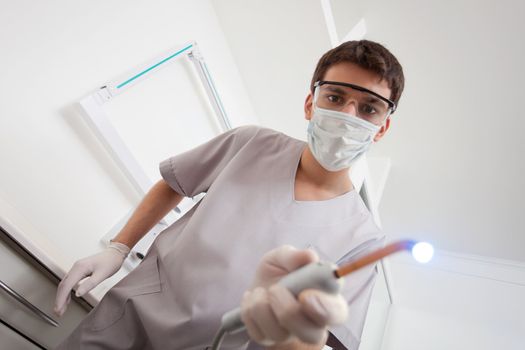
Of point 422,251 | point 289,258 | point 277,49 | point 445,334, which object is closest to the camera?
point 422,251

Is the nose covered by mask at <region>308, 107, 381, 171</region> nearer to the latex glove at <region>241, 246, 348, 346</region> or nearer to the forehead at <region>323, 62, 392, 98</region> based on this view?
the forehead at <region>323, 62, 392, 98</region>

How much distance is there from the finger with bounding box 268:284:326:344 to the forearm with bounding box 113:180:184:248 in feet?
2.07

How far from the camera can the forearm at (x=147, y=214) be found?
850 mm

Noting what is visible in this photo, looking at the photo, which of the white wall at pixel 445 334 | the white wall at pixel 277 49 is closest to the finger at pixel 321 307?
the white wall at pixel 277 49

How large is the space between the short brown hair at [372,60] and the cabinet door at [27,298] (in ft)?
3.09

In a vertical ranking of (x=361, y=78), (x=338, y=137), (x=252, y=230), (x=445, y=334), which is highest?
(x=361, y=78)

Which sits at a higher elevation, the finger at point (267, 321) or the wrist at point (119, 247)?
the finger at point (267, 321)

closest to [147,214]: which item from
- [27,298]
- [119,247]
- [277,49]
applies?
[119,247]

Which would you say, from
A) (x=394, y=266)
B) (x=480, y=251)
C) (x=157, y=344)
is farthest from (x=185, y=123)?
(x=480, y=251)

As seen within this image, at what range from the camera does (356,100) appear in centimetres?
75

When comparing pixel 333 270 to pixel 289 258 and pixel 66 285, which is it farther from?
pixel 66 285

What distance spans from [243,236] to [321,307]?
40 cm

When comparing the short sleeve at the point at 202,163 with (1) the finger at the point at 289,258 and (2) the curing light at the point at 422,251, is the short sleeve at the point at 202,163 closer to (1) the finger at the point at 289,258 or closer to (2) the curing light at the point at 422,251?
(1) the finger at the point at 289,258

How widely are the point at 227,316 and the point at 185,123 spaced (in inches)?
40.3
